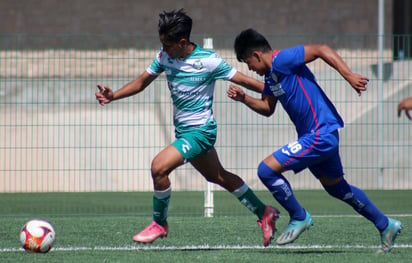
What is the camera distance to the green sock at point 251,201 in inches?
345

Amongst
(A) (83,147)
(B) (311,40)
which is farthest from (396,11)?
(A) (83,147)

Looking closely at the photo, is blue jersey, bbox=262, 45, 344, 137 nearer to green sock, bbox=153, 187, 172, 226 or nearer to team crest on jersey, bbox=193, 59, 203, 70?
team crest on jersey, bbox=193, 59, 203, 70

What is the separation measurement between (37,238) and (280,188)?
6.49 ft

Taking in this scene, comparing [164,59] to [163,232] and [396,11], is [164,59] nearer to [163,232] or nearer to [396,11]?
[163,232]

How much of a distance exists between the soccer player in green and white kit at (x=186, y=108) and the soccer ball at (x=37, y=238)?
818 mm

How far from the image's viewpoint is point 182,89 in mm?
8648

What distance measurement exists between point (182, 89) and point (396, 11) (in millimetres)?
15892

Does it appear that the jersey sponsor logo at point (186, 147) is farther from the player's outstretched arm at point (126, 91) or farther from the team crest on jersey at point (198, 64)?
the player's outstretched arm at point (126, 91)

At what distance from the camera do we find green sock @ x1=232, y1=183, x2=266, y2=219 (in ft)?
28.8

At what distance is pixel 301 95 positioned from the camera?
812cm

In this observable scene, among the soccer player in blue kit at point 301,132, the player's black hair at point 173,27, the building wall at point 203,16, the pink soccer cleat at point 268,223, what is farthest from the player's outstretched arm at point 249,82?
the building wall at point 203,16

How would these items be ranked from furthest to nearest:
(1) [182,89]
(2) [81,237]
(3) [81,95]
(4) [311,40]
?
(4) [311,40]
(3) [81,95]
(2) [81,237]
(1) [182,89]

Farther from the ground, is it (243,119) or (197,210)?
(243,119)

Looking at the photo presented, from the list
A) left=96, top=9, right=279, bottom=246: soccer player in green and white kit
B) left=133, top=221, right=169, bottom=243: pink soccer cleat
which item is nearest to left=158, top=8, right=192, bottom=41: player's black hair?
left=96, top=9, right=279, bottom=246: soccer player in green and white kit
